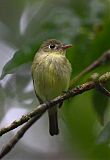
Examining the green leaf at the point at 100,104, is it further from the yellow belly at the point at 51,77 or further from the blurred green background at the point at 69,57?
the yellow belly at the point at 51,77

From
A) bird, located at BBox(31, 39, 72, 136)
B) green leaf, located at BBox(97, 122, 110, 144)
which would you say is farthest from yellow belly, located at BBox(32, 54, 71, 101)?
green leaf, located at BBox(97, 122, 110, 144)

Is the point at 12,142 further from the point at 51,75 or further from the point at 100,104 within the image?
the point at 51,75

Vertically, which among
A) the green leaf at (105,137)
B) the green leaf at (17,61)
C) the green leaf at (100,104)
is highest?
the green leaf at (17,61)

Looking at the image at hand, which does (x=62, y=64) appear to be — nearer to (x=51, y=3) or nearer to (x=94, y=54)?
(x=51, y=3)

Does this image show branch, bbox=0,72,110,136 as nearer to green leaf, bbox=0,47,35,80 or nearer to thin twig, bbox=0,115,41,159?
thin twig, bbox=0,115,41,159

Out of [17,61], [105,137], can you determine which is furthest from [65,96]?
[17,61]

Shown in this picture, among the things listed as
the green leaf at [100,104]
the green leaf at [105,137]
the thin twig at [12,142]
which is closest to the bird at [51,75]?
the green leaf at [100,104]
